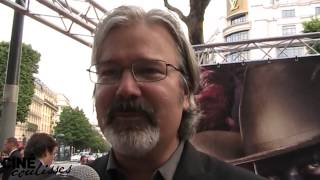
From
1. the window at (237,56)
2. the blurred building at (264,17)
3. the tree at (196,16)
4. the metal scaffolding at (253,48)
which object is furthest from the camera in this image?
the blurred building at (264,17)

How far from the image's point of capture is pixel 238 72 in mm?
5734

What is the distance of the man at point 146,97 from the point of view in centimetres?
127

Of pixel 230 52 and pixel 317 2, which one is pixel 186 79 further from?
pixel 317 2

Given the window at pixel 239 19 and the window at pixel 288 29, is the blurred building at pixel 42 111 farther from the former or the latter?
the window at pixel 288 29

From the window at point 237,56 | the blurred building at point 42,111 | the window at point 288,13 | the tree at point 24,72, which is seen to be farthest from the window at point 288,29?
the window at point 237,56

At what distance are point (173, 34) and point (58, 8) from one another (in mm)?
6769

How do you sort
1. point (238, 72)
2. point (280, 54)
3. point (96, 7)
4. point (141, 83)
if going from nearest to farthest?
point (141, 83) < point (238, 72) < point (280, 54) < point (96, 7)

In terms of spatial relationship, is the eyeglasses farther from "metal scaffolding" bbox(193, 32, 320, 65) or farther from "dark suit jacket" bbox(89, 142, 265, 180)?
"metal scaffolding" bbox(193, 32, 320, 65)

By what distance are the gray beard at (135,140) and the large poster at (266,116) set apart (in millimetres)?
4167

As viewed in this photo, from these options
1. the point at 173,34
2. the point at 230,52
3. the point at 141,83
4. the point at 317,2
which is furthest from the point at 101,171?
the point at 317,2

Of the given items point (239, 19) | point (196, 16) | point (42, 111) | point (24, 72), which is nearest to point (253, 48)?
point (196, 16)

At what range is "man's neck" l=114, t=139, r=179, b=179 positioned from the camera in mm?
1328

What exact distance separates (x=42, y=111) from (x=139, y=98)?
91961 mm

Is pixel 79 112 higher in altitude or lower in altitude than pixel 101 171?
higher
